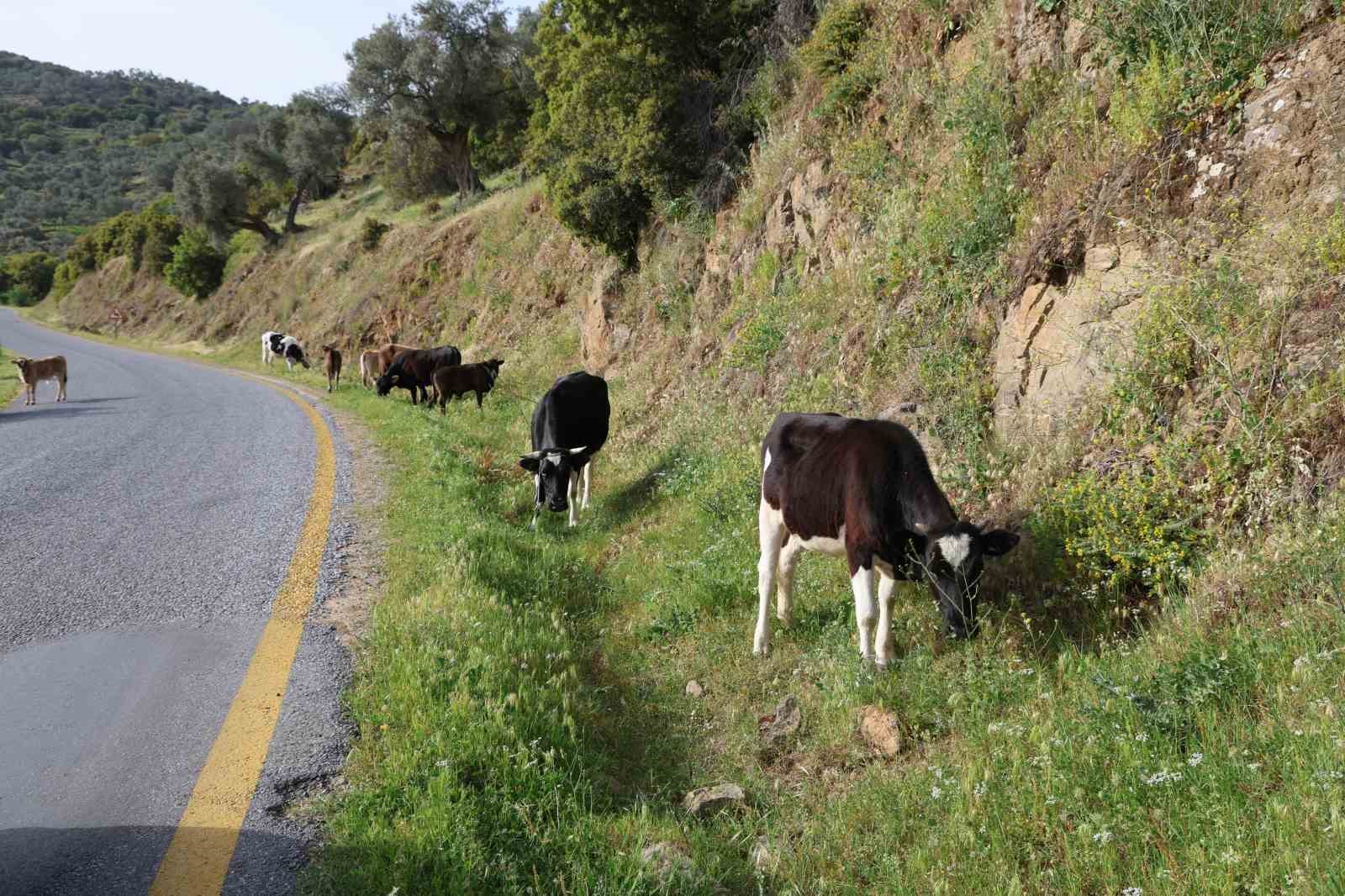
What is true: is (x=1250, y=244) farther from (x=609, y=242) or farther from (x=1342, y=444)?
(x=609, y=242)

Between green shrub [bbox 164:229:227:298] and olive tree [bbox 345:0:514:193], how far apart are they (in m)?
17.0

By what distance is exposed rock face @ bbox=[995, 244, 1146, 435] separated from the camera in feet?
19.0

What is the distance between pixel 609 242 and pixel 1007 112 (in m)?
9.83

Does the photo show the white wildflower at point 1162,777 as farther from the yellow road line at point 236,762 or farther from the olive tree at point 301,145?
the olive tree at point 301,145

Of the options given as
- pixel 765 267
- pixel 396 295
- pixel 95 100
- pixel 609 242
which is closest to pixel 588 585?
pixel 765 267

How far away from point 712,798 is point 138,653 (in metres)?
3.56

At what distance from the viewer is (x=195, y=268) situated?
47906 millimetres

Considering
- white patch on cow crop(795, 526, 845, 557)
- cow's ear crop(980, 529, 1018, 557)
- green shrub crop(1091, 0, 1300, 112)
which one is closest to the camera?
cow's ear crop(980, 529, 1018, 557)

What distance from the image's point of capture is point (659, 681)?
18.0 ft

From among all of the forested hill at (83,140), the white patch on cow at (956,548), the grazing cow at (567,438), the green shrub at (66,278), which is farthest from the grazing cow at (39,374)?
the forested hill at (83,140)

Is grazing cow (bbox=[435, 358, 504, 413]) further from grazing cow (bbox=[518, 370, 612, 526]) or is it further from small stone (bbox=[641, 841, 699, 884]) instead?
small stone (bbox=[641, 841, 699, 884])

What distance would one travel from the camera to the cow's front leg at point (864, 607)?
4953mm

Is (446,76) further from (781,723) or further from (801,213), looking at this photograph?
(781,723)

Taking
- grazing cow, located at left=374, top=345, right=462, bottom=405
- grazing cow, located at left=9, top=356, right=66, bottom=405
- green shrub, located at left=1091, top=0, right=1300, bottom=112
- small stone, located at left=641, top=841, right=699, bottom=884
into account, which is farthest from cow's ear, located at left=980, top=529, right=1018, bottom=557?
grazing cow, located at left=9, top=356, right=66, bottom=405
